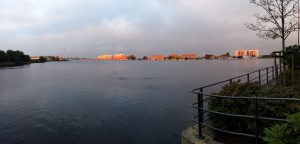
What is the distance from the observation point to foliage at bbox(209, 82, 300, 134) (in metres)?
6.32

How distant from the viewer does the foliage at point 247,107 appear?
249 inches

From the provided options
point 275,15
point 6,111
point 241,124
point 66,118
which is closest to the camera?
point 241,124

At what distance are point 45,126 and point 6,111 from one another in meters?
9.60

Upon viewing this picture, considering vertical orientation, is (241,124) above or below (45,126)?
above

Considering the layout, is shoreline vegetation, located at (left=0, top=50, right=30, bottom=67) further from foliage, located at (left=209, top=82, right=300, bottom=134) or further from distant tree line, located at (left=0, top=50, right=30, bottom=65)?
foliage, located at (left=209, top=82, right=300, bottom=134)

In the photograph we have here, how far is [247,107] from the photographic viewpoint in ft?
22.3

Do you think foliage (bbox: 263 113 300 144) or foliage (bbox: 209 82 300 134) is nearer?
foliage (bbox: 263 113 300 144)

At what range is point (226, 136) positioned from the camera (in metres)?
7.15

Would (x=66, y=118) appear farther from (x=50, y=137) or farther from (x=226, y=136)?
(x=226, y=136)

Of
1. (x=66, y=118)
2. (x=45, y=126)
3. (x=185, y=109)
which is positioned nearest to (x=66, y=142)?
(x=45, y=126)

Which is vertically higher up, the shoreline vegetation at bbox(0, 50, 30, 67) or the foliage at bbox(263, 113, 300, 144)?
the shoreline vegetation at bbox(0, 50, 30, 67)

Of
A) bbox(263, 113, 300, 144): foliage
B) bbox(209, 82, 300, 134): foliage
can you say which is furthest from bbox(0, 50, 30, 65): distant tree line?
bbox(263, 113, 300, 144): foliage

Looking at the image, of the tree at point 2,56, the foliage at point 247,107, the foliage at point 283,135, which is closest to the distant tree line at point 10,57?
the tree at point 2,56

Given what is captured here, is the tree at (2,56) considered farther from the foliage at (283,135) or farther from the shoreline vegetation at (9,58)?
the foliage at (283,135)
